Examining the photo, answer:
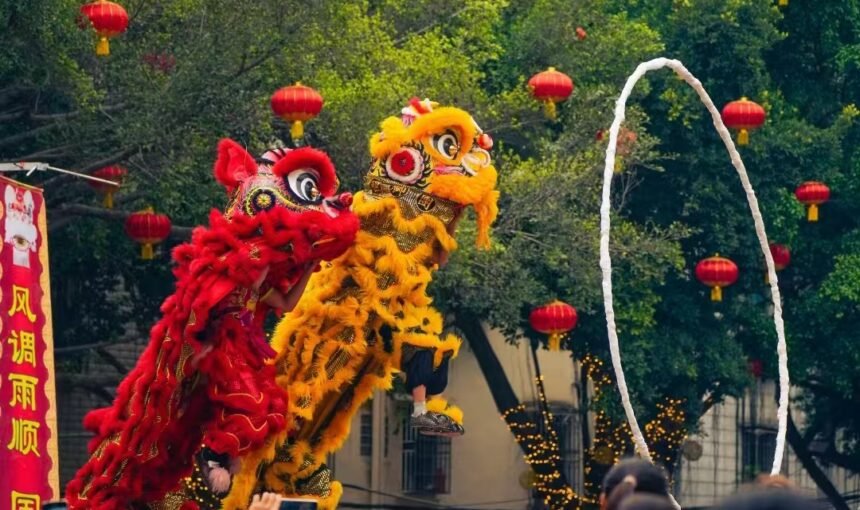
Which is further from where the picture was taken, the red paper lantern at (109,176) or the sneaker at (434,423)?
the red paper lantern at (109,176)

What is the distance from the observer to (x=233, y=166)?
13.0 metres

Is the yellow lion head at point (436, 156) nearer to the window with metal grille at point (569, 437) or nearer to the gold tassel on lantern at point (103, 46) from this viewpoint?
the gold tassel on lantern at point (103, 46)

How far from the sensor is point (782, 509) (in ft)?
21.0

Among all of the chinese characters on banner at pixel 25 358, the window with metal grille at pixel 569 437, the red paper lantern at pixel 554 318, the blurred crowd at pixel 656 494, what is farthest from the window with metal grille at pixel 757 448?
the blurred crowd at pixel 656 494

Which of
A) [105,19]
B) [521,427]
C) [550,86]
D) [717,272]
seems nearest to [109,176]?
[105,19]

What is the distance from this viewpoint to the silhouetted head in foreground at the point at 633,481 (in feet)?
25.0

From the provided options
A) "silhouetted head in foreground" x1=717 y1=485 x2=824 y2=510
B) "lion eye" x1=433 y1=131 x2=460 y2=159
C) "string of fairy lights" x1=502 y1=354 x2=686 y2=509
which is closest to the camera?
"silhouetted head in foreground" x1=717 y1=485 x2=824 y2=510

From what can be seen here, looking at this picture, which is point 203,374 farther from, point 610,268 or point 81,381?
point 81,381

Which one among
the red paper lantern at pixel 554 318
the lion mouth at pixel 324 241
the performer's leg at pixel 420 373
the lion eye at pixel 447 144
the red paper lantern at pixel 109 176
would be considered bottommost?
the performer's leg at pixel 420 373

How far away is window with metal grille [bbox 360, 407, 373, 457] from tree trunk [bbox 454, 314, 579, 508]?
3.34 meters

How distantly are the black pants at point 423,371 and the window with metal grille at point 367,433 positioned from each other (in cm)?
1527

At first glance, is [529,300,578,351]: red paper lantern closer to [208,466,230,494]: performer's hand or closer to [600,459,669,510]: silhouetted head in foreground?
[208,466,230,494]: performer's hand

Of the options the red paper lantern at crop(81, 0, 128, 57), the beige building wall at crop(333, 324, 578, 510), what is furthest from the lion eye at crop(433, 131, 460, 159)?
the beige building wall at crop(333, 324, 578, 510)

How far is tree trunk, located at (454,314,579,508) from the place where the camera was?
24125mm
